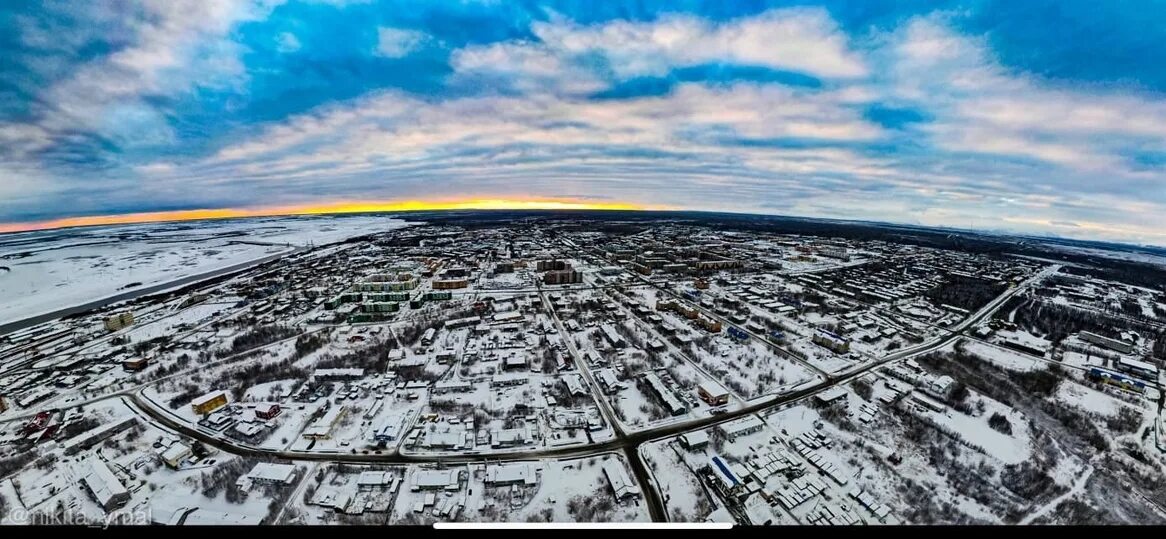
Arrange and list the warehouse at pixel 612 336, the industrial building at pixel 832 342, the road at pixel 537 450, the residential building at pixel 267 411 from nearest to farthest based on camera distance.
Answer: the road at pixel 537 450, the residential building at pixel 267 411, the industrial building at pixel 832 342, the warehouse at pixel 612 336

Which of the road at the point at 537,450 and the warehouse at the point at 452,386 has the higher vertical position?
the warehouse at the point at 452,386

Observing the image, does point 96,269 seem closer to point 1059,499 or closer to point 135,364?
point 135,364

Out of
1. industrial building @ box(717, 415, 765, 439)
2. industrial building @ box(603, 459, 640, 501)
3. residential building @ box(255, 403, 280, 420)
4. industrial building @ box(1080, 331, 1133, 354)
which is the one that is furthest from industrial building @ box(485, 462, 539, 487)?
industrial building @ box(1080, 331, 1133, 354)

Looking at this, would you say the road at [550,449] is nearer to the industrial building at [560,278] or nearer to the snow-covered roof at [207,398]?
the snow-covered roof at [207,398]

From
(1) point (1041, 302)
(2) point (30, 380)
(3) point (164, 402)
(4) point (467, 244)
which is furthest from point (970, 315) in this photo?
(4) point (467, 244)

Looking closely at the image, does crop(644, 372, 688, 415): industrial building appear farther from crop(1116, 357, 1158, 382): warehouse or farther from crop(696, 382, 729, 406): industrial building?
crop(1116, 357, 1158, 382): warehouse

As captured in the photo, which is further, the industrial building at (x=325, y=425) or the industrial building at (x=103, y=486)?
the industrial building at (x=325, y=425)

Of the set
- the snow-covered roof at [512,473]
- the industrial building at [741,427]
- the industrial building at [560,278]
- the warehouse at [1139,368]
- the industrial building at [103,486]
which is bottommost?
the industrial building at [103,486]

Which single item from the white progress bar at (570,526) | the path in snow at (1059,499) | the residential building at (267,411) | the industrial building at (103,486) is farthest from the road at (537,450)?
the white progress bar at (570,526)

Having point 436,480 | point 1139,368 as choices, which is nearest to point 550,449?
point 436,480
